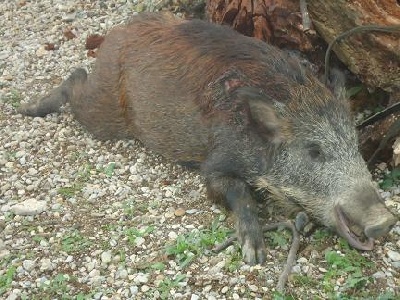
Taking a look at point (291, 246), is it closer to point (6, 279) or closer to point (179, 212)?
point (179, 212)

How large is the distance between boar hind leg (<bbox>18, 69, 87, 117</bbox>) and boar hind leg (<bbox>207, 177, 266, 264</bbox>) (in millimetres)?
1790

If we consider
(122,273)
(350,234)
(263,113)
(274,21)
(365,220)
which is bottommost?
(122,273)

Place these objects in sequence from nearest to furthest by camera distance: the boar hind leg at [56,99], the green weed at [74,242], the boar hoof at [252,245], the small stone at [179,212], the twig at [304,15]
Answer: the boar hoof at [252,245]
the green weed at [74,242]
the small stone at [179,212]
the twig at [304,15]
the boar hind leg at [56,99]

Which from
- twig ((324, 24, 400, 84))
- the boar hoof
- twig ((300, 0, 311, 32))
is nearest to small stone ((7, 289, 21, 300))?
the boar hoof

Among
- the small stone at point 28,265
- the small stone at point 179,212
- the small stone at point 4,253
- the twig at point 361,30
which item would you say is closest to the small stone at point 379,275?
the small stone at point 179,212

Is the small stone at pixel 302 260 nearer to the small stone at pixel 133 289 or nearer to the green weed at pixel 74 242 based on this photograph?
the small stone at pixel 133 289

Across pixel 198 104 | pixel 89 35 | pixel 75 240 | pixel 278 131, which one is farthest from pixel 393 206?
pixel 89 35

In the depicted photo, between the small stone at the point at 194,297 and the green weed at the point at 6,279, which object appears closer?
the small stone at the point at 194,297

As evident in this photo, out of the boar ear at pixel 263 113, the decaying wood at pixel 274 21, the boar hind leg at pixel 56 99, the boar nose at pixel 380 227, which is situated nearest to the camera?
the boar nose at pixel 380 227

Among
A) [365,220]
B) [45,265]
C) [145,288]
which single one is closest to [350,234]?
[365,220]

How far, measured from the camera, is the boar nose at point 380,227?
3.68 metres

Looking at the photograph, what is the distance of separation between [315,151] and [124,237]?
1.26 metres

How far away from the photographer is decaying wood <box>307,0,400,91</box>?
4.53m

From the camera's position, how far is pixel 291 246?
3.98m
